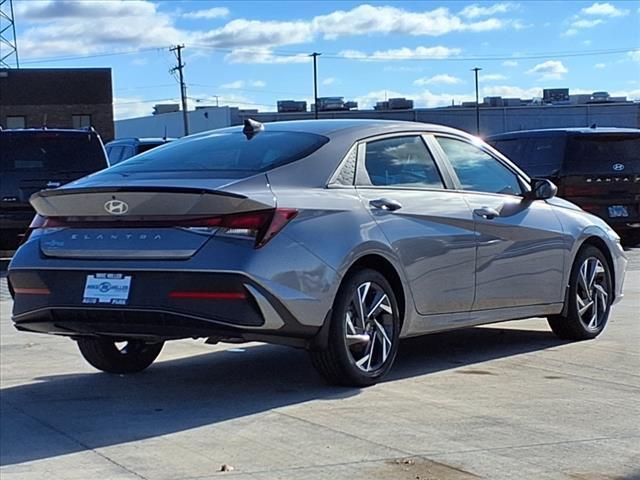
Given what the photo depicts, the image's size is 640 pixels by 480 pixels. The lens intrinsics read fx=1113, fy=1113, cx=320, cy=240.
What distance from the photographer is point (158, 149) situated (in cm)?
742

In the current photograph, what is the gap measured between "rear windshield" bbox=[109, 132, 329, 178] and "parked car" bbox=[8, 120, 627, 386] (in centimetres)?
2

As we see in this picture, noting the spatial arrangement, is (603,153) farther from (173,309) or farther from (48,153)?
(173,309)

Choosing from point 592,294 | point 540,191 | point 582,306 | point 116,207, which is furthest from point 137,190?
point 592,294

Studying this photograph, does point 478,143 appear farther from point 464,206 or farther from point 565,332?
point 565,332

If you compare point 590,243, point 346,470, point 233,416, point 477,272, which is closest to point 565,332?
point 590,243

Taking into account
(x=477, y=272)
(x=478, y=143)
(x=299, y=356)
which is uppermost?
(x=478, y=143)

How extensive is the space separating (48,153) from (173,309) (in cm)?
1097

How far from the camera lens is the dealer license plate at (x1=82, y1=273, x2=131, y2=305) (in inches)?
242

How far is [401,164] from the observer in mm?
7281

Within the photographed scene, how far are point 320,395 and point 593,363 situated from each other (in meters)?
2.03

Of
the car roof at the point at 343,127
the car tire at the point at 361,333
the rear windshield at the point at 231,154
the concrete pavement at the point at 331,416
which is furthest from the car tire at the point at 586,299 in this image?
the rear windshield at the point at 231,154

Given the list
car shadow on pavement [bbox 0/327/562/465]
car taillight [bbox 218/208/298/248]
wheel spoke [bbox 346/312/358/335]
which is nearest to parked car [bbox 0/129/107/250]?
car shadow on pavement [bbox 0/327/562/465]

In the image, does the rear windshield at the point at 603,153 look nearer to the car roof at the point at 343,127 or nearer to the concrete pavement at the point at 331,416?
the concrete pavement at the point at 331,416

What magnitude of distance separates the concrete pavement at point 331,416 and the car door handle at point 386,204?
3.55ft
